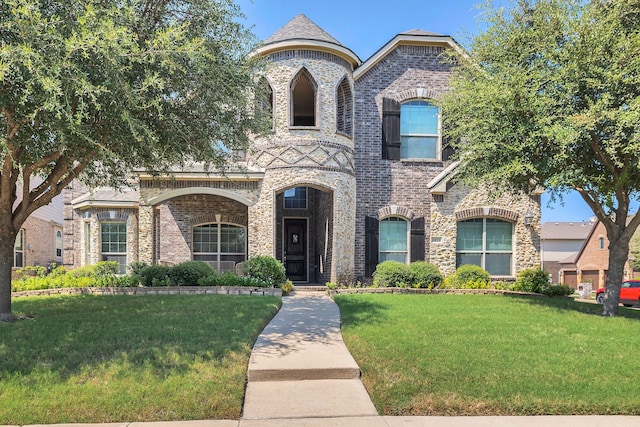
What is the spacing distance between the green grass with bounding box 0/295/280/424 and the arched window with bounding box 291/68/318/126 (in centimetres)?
841

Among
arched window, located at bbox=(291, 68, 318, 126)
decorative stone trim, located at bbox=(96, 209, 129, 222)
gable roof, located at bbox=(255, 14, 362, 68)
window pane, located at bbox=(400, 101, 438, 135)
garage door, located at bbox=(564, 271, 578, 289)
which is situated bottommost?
garage door, located at bbox=(564, 271, 578, 289)

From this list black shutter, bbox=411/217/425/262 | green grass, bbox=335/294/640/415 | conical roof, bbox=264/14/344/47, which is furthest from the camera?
black shutter, bbox=411/217/425/262

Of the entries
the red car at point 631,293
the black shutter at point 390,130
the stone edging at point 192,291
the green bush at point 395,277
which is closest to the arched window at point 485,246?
the green bush at point 395,277

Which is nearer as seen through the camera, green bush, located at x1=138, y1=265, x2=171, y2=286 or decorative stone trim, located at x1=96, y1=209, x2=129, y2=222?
green bush, located at x1=138, y1=265, x2=171, y2=286

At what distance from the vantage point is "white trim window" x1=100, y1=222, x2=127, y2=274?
15195 mm

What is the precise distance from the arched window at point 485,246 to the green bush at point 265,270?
6652mm

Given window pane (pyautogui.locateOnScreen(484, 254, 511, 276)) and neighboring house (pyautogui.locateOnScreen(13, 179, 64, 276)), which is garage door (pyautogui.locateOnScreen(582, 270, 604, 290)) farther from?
neighboring house (pyautogui.locateOnScreen(13, 179, 64, 276))

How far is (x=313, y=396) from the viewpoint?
16.1 feet

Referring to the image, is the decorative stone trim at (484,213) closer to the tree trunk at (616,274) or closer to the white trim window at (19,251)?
the tree trunk at (616,274)

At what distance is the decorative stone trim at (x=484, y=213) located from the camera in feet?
48.2

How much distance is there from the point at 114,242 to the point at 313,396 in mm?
12841

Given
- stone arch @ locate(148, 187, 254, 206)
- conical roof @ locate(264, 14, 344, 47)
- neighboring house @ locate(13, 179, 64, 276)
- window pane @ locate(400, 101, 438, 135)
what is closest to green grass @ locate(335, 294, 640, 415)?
stone arch @ locate(148, 187, 254, 206)

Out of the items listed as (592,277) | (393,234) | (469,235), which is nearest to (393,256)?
(393,234)

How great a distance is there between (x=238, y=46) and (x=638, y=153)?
309 inches
